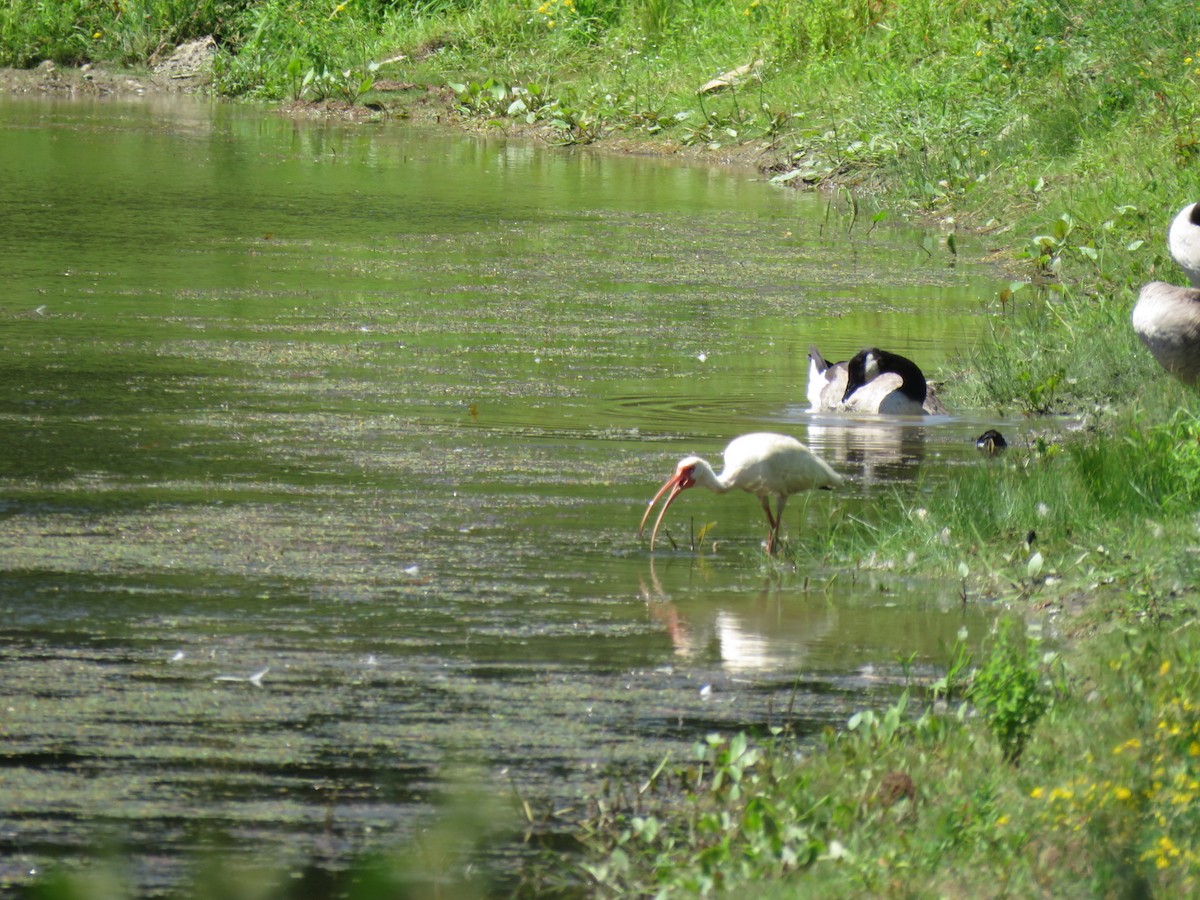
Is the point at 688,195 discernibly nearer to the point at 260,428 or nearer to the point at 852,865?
the point at 260,428

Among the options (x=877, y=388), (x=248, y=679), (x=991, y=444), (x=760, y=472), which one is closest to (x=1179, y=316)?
(x=991, y=444)

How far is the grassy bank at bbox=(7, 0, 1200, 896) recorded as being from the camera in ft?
13.9

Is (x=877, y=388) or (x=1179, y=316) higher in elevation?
(x=1179, y=316)

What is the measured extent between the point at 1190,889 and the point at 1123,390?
20.7ft

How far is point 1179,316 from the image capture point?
8.44 m

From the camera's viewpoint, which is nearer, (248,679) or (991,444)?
(248,679)

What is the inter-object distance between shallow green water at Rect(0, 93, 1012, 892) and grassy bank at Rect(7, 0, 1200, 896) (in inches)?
13.8

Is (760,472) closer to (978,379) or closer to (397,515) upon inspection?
(397,515)

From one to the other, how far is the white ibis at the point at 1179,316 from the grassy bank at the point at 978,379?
0.20 m

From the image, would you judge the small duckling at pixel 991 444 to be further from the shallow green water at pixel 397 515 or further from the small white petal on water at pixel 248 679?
the small white petal on water at pixel 248 679

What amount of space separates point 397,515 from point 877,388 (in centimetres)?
337

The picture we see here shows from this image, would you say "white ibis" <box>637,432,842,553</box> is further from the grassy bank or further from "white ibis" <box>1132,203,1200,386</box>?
"white ibis" <box>1132,203,1200,386</box>

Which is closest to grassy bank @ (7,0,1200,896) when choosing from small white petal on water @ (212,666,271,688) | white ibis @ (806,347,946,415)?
white ibis @ (806,347,946,415)

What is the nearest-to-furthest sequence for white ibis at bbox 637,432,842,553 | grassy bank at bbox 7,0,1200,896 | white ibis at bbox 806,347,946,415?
grassy bank at bbox 7,0,1200,896 < white ibis at bbox 637,432,842,553 < white ibis at bbox 806,347,946,415
